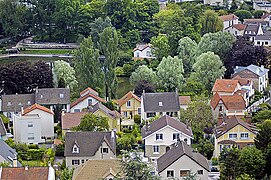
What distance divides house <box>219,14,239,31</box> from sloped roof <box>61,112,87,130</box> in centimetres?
3268

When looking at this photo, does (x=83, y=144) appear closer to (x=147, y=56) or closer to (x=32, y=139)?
(x=32, y=139)

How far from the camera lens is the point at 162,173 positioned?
27.3 m

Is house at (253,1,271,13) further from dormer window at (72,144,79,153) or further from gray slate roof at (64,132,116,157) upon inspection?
dormer window at (72,144,79,153)

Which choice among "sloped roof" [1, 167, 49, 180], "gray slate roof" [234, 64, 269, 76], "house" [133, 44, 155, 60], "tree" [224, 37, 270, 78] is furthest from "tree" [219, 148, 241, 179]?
"house" [133, 44, 155, 60]

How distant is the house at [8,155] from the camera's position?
93.2 ft

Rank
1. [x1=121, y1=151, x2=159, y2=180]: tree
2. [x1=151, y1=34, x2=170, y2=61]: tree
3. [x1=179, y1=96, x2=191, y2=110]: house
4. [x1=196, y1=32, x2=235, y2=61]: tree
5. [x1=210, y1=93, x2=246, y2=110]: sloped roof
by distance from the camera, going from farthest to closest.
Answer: [x1=151, y1=34, x2=170, y2=61]: tree → [x1=196, y1=32, x2=235, y2=61]: tree → [x1=179, y1=96, x2=191, y2=110]: house → [x1=210, y1=93, x2=246, y2=110]: sloped roof → [x1=121, y1=151, x2=159, y2=180]: tree

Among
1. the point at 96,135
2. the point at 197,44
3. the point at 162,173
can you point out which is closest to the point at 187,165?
the point at 162,173

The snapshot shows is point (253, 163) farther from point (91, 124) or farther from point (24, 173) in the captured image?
point (24, 173)

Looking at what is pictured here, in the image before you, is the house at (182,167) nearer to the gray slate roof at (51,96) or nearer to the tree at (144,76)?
the gray slate roof at (51,96)

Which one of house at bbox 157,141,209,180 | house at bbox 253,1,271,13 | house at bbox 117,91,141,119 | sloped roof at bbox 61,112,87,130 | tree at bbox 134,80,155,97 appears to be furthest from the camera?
house at bbox 253,1,271,13

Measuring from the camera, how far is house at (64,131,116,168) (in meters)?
30.4

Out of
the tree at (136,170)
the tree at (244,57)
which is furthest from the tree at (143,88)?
the tree at (136,170)

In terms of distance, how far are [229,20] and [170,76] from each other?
80.5ft

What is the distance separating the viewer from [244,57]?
47.0m
